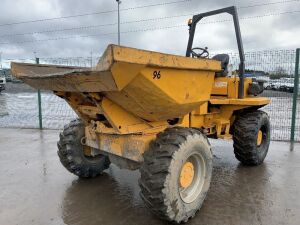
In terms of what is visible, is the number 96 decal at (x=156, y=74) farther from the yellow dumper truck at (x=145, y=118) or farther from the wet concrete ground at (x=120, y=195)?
the wet concrete ground at (x=120, y=195)

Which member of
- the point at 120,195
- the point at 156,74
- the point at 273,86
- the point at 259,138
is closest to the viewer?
the point at 156,74

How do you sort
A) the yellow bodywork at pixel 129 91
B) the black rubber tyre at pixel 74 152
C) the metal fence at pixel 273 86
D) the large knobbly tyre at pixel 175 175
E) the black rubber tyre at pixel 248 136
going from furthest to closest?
1. the metal fence at pixel 273 86
2. the black rubber tyre at pixel 248 136
3. the black rubber tyre at pixel 74 152
4. the large knobbly tyre at pixel 175 175
5. the yellow bodywork at pixel 129 91

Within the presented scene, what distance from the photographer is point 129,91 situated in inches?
118

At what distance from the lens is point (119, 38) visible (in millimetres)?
13289

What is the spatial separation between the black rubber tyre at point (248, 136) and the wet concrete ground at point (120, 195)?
19 centimetres

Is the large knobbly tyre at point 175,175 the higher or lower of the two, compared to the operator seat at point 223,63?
lower

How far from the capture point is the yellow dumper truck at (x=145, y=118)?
2854mm

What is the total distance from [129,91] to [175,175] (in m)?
1.01

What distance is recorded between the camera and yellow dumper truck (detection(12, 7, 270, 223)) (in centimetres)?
285

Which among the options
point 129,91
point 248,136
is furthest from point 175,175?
point 248,136

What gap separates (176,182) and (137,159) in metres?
0.55

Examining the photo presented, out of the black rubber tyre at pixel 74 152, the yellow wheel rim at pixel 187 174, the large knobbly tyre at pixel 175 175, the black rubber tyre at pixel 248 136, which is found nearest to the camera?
the large knobbly tyre at pixel 175 175

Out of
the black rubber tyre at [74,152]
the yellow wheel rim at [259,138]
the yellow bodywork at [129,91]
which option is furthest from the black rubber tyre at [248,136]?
the black rubber tyre at [74,152]

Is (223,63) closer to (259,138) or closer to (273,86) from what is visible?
(259,138)
